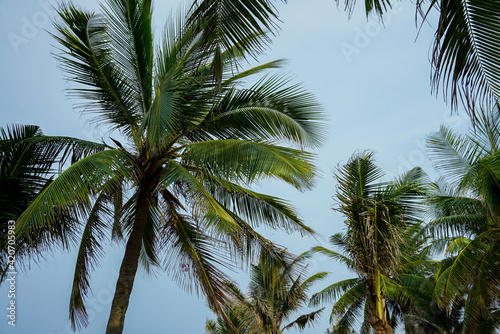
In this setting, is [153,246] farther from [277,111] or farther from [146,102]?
[277,111]

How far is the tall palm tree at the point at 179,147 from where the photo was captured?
7715 millimetres

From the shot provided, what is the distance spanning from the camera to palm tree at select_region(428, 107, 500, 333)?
31.1 feet

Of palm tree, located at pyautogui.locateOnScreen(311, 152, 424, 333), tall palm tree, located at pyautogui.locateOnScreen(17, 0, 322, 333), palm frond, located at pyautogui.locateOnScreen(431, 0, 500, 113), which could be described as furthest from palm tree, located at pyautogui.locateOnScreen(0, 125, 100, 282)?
palm frond, located at pyautogui.locateOnScreen(431, 0, 500, 113)

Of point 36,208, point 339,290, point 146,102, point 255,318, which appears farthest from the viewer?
point 339,290

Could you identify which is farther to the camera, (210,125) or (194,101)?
(210,125)

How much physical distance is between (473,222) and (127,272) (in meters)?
9.25

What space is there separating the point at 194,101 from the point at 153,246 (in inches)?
148

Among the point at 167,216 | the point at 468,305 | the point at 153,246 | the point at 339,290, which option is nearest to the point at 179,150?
the point at 167,216

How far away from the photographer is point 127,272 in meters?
8.15

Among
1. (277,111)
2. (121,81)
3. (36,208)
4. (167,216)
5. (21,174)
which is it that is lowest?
(36,208)

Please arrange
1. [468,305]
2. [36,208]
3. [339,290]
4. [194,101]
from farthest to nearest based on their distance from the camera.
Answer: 1. [339,290]
2. [468,305]
3. [194,101]
4. [36,208]

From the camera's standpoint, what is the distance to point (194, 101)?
8.30m

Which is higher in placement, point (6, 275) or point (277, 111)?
point (277, 111)

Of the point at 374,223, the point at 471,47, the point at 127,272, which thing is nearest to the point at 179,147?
the point at 127,272
